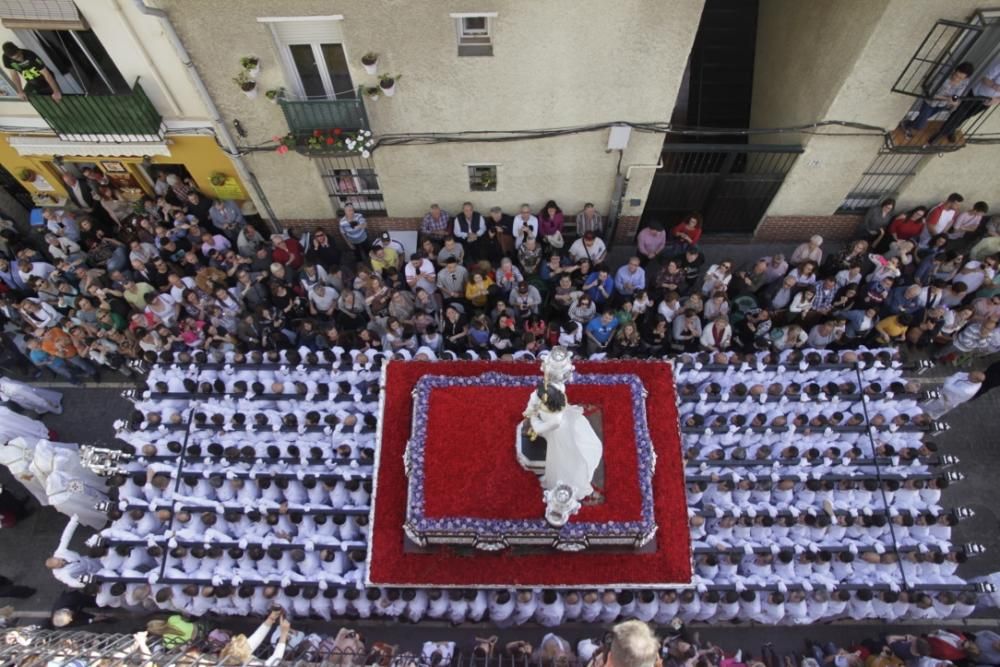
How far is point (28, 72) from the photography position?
41.5ft

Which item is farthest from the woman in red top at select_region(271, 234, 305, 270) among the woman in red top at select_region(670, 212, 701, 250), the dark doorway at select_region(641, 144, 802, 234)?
the woman in red top at select_region(670, 212, 701, 250)

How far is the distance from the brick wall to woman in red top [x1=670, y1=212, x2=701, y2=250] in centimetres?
227

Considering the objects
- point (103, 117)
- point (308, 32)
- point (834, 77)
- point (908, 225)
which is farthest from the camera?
point (908, 225)

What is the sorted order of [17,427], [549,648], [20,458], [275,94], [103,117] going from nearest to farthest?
[549,648], [275,94], [20,458], [103,117], [17,427]

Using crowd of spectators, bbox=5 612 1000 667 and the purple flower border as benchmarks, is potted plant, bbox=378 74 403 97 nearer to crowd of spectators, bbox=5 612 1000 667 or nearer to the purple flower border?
the purple flower border

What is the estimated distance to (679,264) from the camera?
15.1m

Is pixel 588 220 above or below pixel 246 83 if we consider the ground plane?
below

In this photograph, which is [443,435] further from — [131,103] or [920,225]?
[920,225]

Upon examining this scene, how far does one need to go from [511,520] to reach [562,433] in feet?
6.52

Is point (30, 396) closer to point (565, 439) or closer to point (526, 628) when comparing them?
point (526, 628)

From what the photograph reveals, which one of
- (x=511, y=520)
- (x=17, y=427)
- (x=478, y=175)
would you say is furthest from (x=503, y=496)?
(x=17, y=427)

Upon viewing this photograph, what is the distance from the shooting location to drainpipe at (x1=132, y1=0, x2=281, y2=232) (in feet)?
37.6

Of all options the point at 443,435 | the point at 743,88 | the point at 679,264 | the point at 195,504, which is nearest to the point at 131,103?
the point at 195,504

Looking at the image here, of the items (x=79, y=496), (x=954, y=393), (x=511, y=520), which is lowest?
(x=511, y=520)
